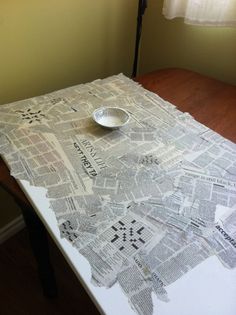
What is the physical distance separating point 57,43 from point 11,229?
91cm

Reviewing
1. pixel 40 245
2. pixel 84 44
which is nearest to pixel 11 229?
pixel 40 245

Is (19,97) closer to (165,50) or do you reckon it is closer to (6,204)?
(6,204)

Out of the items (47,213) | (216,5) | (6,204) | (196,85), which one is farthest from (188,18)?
(6,204)

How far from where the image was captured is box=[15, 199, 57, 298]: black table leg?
2.31 ft

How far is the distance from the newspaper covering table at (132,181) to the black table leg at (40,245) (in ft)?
0.37

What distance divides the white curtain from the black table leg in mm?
968

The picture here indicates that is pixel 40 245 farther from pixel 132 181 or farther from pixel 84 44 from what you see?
pixel 84 44

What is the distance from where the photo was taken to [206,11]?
1.06 metres

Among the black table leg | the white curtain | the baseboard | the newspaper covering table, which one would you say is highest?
the white curtain

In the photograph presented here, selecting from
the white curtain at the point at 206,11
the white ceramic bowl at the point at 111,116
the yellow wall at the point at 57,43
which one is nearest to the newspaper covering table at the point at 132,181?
the white ceramic bowl at the point at 111,116

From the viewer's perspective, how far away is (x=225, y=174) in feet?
2.28

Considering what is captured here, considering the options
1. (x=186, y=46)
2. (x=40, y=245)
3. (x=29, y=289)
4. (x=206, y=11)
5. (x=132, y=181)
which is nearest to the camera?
(x=132, y=181)

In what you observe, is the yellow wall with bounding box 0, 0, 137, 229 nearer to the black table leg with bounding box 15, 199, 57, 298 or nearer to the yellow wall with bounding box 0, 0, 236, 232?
the yellow wall with bounding box 0, 0, 236, 232

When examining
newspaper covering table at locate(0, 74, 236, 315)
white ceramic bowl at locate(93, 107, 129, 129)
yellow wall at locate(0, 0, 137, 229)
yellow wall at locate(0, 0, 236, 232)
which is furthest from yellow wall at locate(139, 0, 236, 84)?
white ceramic bowl at locate(93, 107, 129, 129)
